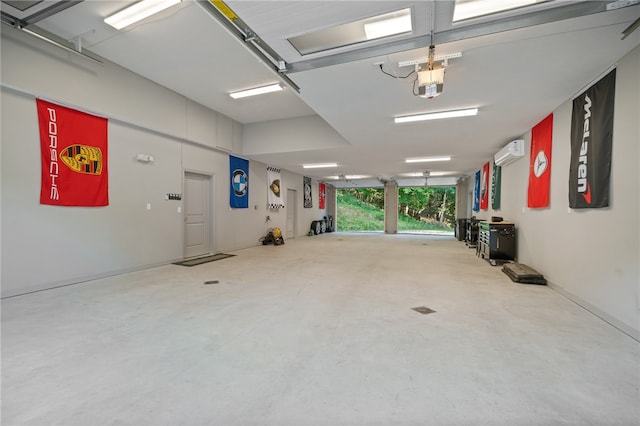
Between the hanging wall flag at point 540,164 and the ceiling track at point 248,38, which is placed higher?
the ceiling track at point 248,38

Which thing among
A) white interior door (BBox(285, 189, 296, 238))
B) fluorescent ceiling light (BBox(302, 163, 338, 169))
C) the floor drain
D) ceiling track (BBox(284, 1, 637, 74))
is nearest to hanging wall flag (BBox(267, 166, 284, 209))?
fluorescent ceiling light (BBox(302, 163, 338, 169))

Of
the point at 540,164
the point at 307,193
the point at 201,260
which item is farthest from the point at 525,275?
the point at 307,193

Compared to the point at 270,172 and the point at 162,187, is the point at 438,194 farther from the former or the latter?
the point at 162,187

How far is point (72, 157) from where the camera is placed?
4211 mm

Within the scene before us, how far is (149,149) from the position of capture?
5438 mm

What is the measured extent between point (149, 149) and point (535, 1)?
6099 mm

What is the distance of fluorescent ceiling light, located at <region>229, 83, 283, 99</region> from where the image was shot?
5062mm

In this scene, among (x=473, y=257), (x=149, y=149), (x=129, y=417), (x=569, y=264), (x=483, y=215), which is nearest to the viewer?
(x=129, y=417)

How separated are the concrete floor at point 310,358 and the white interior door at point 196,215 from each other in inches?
103

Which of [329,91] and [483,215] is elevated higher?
[329,91]

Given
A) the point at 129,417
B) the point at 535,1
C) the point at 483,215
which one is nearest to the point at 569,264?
the point at 535,1

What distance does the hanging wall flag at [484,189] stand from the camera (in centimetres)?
874

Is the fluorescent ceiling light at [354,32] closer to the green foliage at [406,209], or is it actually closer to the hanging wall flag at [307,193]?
the hanging wall flag at [307,193]

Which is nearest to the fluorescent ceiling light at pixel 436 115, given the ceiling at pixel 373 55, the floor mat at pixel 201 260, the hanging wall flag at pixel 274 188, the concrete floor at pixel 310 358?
the ceiling at pixel 373 55
